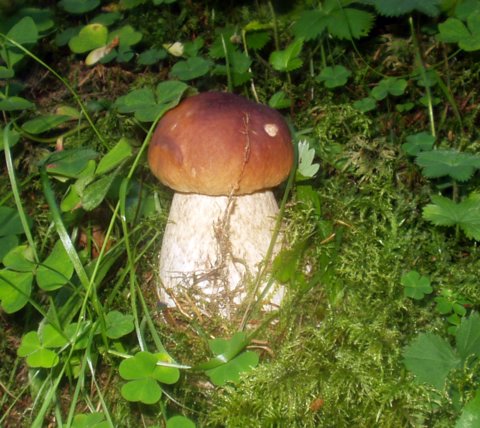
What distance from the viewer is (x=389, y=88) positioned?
234 cm

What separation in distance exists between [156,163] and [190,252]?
303 mm

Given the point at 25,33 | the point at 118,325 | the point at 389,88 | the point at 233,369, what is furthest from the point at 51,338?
the point at 389,88

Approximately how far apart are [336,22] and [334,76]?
22 centimetres

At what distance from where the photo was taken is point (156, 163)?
175 cm

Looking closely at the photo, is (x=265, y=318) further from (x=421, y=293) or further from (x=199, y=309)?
(x=421, y=293)

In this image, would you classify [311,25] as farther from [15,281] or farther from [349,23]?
[15,281]

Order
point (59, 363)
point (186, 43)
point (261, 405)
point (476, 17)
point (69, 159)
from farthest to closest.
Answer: point (186, 43) < point (476, 17) < point (69, 159) < point (59, 363) < point (261, 405)

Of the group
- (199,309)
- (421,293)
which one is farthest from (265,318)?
(421,293)

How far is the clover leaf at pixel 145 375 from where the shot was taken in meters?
1.53

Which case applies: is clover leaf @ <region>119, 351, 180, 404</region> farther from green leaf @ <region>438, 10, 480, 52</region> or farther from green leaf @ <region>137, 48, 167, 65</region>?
green leaf @ <region>438, 10, 480, 52</region>

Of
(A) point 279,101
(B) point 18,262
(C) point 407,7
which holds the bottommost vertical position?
(B) point 18,262

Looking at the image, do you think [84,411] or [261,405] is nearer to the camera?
[261,405]

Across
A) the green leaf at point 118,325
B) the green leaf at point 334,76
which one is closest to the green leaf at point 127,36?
the green leaf at point 334,76

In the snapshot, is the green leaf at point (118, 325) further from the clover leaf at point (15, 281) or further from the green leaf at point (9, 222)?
the green leaf at point (9, 222)
